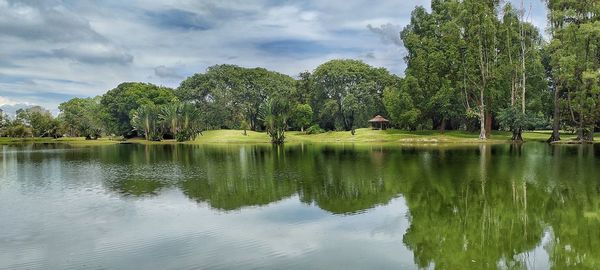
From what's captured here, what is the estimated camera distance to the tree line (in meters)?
64.2

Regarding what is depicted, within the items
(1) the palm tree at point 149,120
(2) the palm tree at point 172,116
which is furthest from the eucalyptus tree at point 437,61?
(1) the palm tree at point 149,120

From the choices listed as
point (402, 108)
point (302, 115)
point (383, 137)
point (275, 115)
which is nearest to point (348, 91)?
point (302, 115)

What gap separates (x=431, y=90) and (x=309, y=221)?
65.1 meters

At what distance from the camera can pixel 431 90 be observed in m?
77.8

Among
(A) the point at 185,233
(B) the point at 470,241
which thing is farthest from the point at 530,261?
(A) the point at 185,233

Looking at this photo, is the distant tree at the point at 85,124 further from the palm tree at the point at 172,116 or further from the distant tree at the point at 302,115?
the distant tree at the point at 302,115

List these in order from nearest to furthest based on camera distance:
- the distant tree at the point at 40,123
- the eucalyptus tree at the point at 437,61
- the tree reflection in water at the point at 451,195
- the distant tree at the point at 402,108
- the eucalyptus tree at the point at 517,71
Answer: the tree reflection in water at the point at 451,195, the eucalyptus tree at the point at 517,71, the eucalyptus tree at the point at 437,61, the distant tree at the point at 402,108, the distant tree at the point at 40,123

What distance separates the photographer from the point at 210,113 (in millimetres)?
114188

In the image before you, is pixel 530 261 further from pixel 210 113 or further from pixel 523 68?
pixel 210 113

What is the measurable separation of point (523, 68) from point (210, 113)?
7303 centimetres

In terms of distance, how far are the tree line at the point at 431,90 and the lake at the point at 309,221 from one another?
A: 39.3 m

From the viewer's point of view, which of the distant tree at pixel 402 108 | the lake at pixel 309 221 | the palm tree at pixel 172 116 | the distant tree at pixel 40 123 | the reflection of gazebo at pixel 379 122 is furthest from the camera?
the distant tree at pixel 40 123

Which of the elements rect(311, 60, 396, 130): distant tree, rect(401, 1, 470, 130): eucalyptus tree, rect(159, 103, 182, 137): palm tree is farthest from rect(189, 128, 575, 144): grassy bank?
rect(311, 60, 396, 130): distant tree

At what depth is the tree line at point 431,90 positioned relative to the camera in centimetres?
6419
